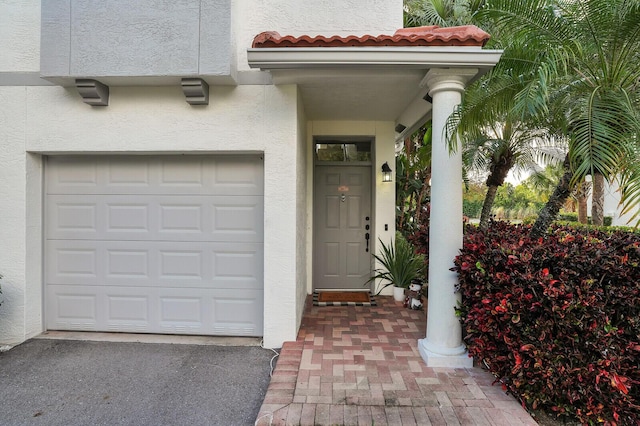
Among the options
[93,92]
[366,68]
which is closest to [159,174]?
[93,92]

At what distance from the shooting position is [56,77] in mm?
3580

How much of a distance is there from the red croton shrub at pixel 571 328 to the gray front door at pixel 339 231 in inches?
119

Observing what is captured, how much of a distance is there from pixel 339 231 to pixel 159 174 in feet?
10.2

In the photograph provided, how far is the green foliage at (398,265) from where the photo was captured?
5.34 m

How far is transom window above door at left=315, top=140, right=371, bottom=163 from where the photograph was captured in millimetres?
5949

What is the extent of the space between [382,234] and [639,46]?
378 cm

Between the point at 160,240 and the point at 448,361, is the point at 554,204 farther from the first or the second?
the point at 160,240

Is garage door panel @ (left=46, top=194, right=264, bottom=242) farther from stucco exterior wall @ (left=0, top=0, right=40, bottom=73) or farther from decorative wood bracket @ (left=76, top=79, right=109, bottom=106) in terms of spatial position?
stucco exterior wall @ (left=0, top=0, right=40, bottom=73)

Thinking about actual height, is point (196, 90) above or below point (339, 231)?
above

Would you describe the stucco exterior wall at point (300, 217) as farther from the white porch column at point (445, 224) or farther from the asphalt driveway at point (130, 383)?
the white porch column at point (445, 224)

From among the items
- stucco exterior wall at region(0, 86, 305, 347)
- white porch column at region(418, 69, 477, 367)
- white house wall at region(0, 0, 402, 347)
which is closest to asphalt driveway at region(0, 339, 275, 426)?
white house wall at region(0, 0, 402, 347)

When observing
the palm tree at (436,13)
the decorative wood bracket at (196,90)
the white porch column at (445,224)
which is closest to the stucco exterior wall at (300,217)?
the decorative wood bracket at (196,90)

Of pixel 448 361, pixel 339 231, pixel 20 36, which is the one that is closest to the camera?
pixel 448 361

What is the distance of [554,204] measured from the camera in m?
3.75
